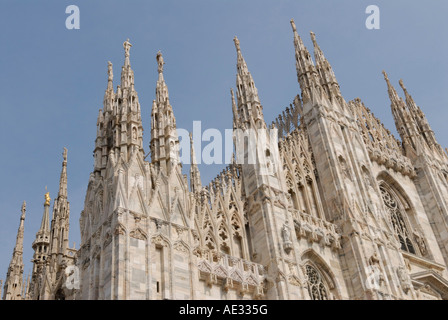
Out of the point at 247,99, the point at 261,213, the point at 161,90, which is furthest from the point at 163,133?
the point at 247,99

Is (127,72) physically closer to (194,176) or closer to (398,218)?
(194,176)

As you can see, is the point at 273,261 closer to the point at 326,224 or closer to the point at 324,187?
the point at 326,224

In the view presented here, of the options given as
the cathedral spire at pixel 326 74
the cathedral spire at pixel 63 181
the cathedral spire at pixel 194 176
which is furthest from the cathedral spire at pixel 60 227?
the cathedral spire at pixel 326 74

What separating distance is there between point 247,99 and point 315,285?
896 cm

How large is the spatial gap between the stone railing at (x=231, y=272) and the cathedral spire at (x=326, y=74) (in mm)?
13198

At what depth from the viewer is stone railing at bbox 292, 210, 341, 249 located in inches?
950

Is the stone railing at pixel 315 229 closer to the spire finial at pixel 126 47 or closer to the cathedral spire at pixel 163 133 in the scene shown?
the cathedral spire at pixel 163 133

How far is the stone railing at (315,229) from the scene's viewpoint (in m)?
24.1

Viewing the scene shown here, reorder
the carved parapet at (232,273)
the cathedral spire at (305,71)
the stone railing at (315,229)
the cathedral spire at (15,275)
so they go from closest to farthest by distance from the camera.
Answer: the carved parapet at (232,273)
the stone railing at (315,229)
the cathedral spire at (15,275)
the cathedral spire at (305,71)

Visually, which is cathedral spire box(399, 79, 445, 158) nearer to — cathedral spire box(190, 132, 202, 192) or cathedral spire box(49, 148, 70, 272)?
cathedral spire box(190, 132, 202, 192)

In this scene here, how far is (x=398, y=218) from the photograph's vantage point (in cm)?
3111

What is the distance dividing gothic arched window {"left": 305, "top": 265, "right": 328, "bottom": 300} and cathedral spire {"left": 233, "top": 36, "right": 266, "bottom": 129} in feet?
21.5

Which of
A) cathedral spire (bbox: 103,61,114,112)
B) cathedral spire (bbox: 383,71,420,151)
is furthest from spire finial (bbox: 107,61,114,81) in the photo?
cathedral spire (bbox: 383,71,420,151)

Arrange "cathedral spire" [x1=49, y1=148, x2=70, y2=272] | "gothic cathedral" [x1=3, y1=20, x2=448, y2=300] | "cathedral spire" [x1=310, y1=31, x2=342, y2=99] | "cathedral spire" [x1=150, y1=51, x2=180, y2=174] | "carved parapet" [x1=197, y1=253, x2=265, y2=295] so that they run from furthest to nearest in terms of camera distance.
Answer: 1. "cathedral spire" [x1=310, y1=31, x2=342, y2=99]
2. "cathedral spire" [x1=49, y1=148, x2=70, y2=272]
3. "cathedral spire" [x1=150, y1=51, x2=180, y2=174]
4. "carved parapet" [x1=197, y1=253, x2=265, y2=295]
5. "gothic cathedral" [x1=3, y1=20, x2=448, y2=300]
